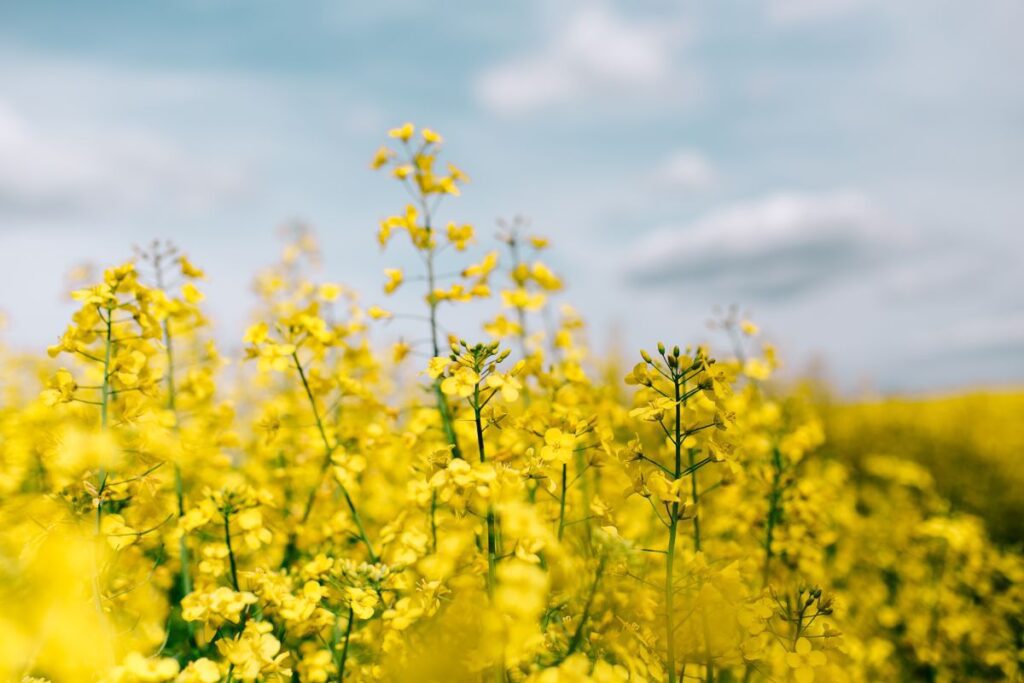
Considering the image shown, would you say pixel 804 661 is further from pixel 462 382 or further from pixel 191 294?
pixel 191 294

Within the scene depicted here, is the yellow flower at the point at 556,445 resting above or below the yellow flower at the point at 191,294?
below

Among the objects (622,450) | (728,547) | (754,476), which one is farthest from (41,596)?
(754,476)

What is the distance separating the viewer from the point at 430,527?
2475 millimetres

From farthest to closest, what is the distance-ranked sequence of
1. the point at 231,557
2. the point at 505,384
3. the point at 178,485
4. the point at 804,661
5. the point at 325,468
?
1. the point at 325,468
2. the point at 178,485
3. the point at 231,557
4. the point at 804,661
5. the point at 505,384

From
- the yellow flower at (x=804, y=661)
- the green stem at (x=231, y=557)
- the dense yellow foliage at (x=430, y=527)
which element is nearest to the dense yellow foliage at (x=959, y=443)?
the dense yellow foliage at (x=430, y=527)

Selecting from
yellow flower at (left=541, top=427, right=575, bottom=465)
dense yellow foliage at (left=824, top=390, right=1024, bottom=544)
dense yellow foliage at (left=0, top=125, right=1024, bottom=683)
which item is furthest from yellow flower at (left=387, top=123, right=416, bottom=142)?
dense yellow foliage at (left=824, top=390, right=1024, bottom=544)

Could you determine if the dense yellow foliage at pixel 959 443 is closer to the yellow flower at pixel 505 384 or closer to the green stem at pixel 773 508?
the green stem at pixel 773 508

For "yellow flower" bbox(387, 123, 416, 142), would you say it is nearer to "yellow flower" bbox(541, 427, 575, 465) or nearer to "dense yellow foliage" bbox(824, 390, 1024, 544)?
"yellow flower" bbox(541, 427, 575, 465)

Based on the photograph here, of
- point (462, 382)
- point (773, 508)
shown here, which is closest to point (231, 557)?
point (462, 382)

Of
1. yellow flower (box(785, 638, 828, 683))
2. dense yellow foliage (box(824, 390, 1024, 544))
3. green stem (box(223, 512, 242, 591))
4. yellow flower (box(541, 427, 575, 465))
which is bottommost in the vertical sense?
dense yellow foliage (box(824, 390, 1024, 544))

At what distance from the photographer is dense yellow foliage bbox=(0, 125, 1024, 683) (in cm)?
159

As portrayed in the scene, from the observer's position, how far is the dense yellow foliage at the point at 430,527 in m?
1.59

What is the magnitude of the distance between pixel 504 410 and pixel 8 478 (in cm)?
220

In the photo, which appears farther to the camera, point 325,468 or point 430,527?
point 325,468
